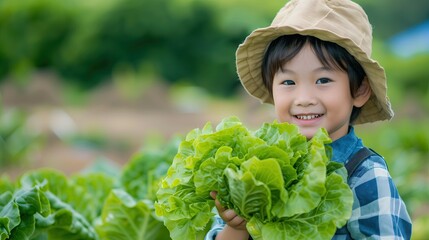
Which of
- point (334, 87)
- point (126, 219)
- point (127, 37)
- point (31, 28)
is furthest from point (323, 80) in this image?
point (127, 37)

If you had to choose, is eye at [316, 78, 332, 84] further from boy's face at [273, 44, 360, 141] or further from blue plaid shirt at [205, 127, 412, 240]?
blue plaid shirt at [205, 127, 412, 240]

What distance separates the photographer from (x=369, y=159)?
2.64 metres

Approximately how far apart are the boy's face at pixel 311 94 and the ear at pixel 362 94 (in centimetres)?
11

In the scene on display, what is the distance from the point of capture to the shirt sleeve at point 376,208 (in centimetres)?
248

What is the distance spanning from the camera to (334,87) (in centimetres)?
Answer: 266

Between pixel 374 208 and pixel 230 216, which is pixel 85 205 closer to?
pixel 230 216

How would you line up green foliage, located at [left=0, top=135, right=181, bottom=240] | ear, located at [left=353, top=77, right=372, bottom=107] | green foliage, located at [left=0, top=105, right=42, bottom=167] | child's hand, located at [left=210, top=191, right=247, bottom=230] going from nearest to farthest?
child's hand, located at [left=210, top=191, right=247, bottom=230], ear, located at [left=353, top=77, right=372, bottom=107], green foliage, located at [left=0, top=135, right=181, bottom=240], green foliage, located at [left=0, top=105, right=42, bottom=167]

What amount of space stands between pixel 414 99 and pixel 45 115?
36.3 feet

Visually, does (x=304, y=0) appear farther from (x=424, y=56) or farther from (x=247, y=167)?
(x=424, y=56)

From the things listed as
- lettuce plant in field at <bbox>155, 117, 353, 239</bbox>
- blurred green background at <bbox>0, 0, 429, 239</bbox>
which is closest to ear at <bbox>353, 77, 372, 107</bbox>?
lettuce plant in field at <bbox>155, 117, 353, 239</bbox>

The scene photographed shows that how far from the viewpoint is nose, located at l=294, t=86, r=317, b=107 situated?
2.62 m

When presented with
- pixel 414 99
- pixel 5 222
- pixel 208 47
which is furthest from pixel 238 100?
pixel 5 222

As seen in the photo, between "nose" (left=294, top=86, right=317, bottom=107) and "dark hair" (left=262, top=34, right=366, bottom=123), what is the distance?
109 millimetres

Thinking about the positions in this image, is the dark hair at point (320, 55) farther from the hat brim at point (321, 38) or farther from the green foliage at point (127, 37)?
the green foliage at point (127, 37)
